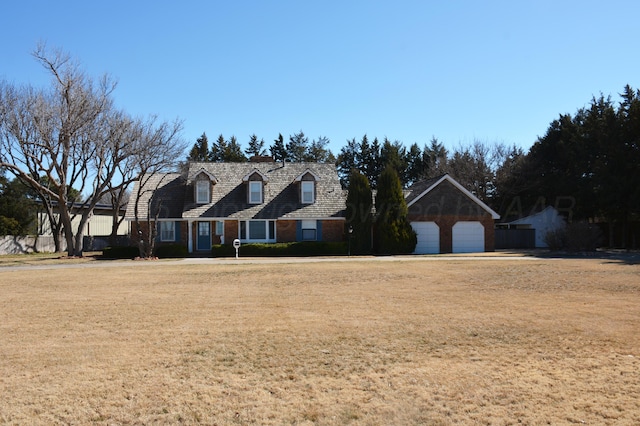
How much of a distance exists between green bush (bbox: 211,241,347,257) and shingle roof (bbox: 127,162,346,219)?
9.28 ft

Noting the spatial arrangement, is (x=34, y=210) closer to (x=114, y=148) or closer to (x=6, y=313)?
(x=114, y=148)

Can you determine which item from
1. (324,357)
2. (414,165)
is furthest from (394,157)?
(324,357)

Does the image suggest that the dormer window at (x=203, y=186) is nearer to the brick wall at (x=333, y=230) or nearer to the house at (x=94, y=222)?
the brick wall at (x=333, y=230)

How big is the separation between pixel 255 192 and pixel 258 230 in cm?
286

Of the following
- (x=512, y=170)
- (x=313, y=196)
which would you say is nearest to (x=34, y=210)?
(x=313, y=196)

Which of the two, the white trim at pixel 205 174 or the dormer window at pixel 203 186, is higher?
the white trim at pixel 205 174

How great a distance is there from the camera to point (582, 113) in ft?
167

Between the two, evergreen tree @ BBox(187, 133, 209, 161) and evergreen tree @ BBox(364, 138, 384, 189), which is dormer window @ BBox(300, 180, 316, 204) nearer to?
evergreen tree @ BBox(364, 138, 384, 189)

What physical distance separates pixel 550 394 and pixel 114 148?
3566 cm

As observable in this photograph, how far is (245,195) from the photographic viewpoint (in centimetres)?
3762

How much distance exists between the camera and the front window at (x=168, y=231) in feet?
121

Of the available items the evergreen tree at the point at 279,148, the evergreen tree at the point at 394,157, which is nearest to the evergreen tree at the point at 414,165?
the evergreen tree at the point at 394,157

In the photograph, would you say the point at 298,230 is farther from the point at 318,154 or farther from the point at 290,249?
the point at 318,154

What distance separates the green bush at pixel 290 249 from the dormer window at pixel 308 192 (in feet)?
15.0
